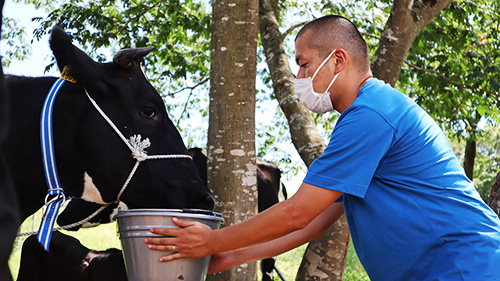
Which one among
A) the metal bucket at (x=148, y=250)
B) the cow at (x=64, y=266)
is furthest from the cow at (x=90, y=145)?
the cow at (x=64, y=266)

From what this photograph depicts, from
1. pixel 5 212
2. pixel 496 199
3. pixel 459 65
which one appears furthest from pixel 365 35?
pixel 5 212

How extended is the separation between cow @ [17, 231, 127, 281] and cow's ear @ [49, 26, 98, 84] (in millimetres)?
2461

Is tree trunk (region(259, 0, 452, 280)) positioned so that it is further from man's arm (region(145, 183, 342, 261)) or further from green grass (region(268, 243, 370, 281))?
green grass (region(268, 243, 370, 281))

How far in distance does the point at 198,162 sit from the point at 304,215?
19.2ft

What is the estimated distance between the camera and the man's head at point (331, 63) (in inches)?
104

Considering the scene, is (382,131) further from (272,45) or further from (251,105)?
(272,45)

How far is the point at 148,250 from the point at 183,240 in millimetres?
178

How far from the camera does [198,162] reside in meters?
8.09

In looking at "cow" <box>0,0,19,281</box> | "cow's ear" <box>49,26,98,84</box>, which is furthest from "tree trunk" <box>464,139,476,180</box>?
"cow" <box>0,0,19,281</box>

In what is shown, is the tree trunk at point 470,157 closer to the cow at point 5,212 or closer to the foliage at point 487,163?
the foliage at point 487,163

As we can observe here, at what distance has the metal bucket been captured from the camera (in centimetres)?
252

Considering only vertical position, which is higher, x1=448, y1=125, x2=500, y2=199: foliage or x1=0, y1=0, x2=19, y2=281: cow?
x1=0, y1=0, x2=19, y2=281: cow

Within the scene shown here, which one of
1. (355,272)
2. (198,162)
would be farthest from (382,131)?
(355,272)

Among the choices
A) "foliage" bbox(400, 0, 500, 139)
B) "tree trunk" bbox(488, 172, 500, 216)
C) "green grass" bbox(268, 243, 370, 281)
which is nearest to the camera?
"tree trunk" bbox(488, 172, 500, 216)
